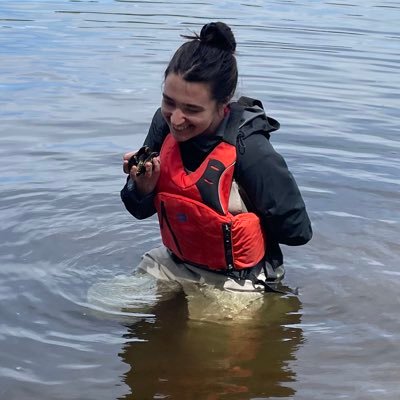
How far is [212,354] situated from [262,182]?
903 millimetres

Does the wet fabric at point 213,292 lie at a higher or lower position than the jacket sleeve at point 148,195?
lower

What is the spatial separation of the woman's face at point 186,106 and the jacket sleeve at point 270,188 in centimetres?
25

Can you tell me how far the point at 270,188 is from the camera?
483 cm

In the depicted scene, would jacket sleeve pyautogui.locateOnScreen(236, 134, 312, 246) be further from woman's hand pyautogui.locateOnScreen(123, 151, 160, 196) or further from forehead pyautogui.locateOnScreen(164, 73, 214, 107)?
woman's hand pyautogui.locateOnScreen(123, 151, 160, 196)

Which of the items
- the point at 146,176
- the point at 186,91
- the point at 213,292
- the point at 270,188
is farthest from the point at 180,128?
the point at 213,292

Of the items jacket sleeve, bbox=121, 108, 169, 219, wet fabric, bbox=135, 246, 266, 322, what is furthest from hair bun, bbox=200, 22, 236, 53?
wet fabric, bbox=135, 246, 266, 322

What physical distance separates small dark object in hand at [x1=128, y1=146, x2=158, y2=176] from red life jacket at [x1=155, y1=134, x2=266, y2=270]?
185 mm

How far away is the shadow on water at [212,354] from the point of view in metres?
4.38

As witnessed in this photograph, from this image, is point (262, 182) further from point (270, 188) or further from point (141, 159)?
point (141, 159)

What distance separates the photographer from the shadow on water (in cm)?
438

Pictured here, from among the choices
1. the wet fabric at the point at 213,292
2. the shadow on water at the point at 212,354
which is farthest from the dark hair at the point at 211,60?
the shadow on water at the point at 212,354

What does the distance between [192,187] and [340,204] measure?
264cm

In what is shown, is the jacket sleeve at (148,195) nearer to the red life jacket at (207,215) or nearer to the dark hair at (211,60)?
the red life jacket at (207,215)

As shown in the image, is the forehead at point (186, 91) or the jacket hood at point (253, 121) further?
the jacket hood at point (253, 121)
